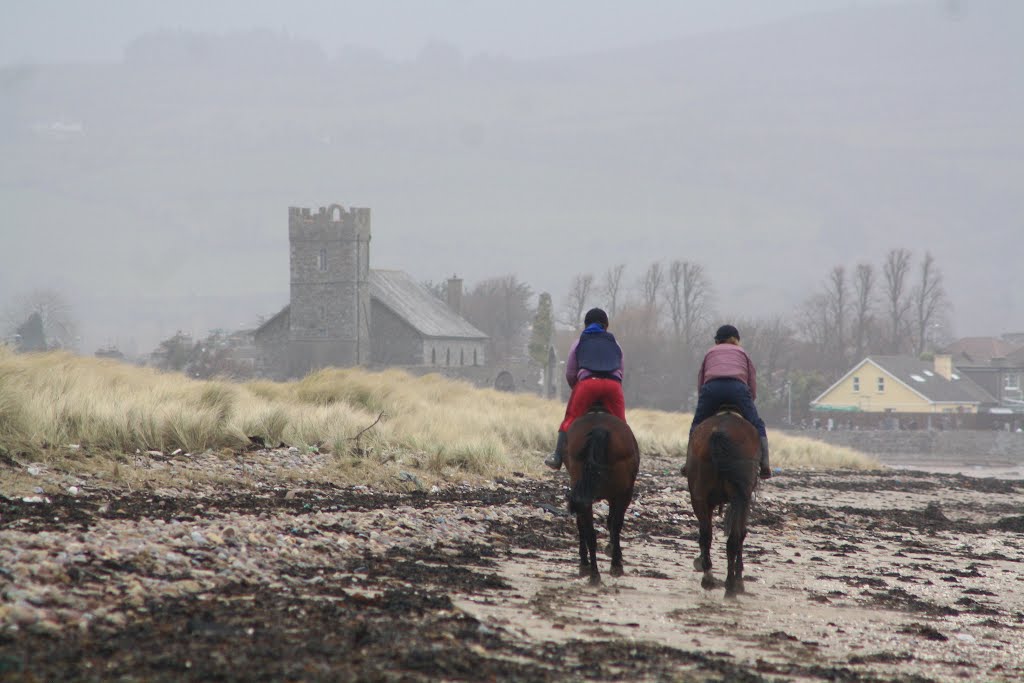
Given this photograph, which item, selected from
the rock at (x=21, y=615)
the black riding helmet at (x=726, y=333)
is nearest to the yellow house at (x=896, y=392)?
the black riding helmet at (x=726, y=333)

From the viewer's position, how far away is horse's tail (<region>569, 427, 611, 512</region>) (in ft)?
34.2

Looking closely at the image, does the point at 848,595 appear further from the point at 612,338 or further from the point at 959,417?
the point at 959,417

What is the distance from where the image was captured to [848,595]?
1093 cm

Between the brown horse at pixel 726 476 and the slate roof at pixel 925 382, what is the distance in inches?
3326

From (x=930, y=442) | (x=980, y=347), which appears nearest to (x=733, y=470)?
(x=930, y=442)

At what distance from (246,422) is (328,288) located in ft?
258

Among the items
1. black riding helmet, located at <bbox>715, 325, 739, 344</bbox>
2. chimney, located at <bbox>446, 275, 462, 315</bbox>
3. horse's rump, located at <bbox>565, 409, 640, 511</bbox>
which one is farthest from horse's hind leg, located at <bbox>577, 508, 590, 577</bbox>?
chimney, located at <bbox>446, 275, 462, 315</bbox>

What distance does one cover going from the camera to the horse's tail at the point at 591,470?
1043 centimetres

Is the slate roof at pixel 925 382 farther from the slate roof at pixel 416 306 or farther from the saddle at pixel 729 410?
the saddle at pixel 729 410

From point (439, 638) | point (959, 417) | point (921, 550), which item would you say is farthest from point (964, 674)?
point (959, 417)

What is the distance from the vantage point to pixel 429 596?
27.3 ft

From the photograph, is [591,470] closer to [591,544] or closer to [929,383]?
[591,544]

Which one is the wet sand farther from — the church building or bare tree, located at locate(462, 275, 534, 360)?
bare tree, located at locate(462, 275, 534, 360)

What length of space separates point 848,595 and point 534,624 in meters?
4.02
